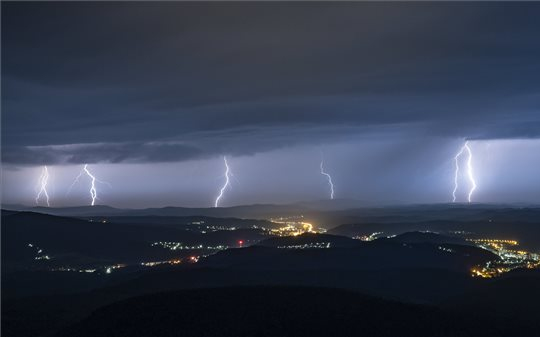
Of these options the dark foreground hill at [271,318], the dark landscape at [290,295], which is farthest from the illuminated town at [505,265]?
the dark foreground hill at [271,318]

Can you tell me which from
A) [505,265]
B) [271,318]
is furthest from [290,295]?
[505,265]

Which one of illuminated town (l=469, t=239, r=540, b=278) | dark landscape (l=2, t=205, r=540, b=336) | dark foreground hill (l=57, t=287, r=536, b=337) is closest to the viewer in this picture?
dark foreground hill (l=57, t=287, r=536, b=337)

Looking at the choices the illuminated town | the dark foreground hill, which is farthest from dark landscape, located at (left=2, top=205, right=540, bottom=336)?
the illuminated town

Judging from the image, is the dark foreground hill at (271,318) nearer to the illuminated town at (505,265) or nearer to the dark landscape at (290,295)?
the dark landscape at (290,295)

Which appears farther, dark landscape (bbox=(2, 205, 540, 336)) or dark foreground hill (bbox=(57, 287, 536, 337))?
dark landscape (bbox=(2, 205, 540, 336))

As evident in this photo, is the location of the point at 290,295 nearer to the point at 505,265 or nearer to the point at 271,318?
the point at 271,318

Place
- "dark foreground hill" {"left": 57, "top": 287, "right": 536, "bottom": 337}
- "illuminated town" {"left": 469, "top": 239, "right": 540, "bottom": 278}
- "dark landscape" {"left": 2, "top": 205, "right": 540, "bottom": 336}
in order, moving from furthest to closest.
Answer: "illuminated town" {"left": 469, "top": 239, "right": 540, "bottom": 278}, "dark landscape" {"left": 2, "top": 205, "right": 540, "bottom": 336}, "dark foreground hill" {"left": 57, "top": 287, "right": 536, "bottom": 337}

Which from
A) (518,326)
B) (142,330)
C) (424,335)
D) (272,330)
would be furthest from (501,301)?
(142,330)

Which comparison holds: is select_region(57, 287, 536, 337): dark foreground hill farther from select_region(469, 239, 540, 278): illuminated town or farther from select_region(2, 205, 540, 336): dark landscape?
select_region(469, 239, 540, 278): illuminated town

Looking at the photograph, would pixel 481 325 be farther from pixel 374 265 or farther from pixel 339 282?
pixel 374 265
